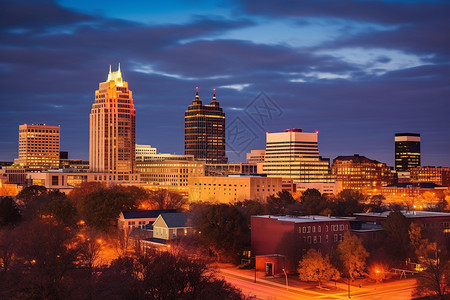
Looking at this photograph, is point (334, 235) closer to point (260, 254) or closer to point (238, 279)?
point (260, 254)

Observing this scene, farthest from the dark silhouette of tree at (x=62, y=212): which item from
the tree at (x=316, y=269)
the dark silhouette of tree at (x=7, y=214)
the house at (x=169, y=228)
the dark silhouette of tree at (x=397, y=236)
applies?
the dark silhouette of tree at (x=397, y=236)

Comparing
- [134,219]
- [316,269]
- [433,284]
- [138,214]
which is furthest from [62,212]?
[433,284]

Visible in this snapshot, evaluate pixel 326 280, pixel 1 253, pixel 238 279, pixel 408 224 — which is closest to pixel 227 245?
pixel 238 279

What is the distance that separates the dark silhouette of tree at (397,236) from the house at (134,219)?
140 ft

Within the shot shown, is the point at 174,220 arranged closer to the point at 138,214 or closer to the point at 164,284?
the point at 138,214

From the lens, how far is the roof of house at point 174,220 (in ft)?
331

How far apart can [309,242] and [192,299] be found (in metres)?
42.6

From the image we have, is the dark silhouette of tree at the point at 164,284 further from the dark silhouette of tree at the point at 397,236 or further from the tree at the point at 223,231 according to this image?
the dark silhouette of tree at the point at 397,236

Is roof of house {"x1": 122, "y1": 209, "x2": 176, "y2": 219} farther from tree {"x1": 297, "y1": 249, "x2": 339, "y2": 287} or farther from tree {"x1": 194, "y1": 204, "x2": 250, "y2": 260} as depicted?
tree {"x1": 297, "y1": 249, "x2": 339, "y2": 287}

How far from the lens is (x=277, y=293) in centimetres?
7250

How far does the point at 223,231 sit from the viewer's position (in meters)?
92.6

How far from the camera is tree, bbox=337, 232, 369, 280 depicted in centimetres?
7981

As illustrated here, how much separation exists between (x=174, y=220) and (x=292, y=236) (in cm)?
2341

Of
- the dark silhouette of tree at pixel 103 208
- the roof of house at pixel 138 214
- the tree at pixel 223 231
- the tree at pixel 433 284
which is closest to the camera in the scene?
the tree at pixel 433 284
